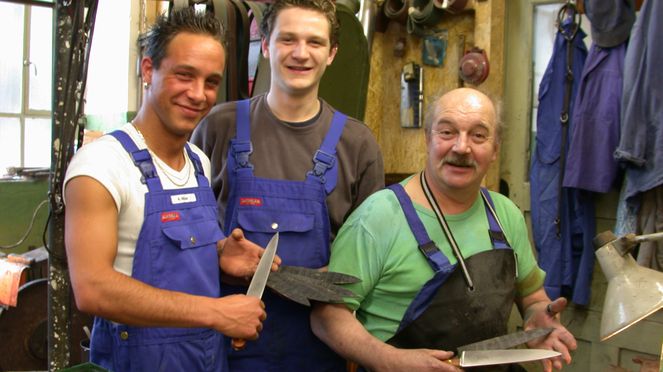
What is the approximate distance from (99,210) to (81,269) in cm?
13

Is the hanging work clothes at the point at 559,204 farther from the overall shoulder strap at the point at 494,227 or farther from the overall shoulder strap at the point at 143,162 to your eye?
the overall shoulder strap at the point at 143,162

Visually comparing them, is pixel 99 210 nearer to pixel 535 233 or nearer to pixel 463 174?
pixel 463 174

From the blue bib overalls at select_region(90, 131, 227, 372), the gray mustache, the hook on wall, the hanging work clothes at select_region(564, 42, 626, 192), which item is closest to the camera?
the blue bib overalls at select_region(90, 131, 227, 372)

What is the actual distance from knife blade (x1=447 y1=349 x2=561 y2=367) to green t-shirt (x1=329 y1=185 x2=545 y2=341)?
0.84 feet

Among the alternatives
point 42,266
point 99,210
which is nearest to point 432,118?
point 99,210

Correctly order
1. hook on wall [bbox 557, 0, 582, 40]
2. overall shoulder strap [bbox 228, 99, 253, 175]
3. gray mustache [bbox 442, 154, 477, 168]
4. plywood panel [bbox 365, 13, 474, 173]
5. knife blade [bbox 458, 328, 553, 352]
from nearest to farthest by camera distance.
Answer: knife blade [bbox 458, 328, 553, 352] < gray mustache [bbox 442, 154, 477, 168] < overall shoulder strap [bbox 228, 99, 253, 175] < hook on wall [bbox 557, 0, 582, 40] < plywood panel [bbox 365, 13, 474, 173]

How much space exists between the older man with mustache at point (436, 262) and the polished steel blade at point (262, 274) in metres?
0.23

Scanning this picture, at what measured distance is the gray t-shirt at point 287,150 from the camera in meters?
2.04

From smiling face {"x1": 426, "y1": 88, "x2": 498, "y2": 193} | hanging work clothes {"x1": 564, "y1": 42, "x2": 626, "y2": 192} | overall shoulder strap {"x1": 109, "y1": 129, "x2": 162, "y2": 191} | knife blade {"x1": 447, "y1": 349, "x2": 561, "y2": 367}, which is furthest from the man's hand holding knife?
hanging work clothes {"x1": 564, "y1": 42, "x2": 626, "y2": 192}

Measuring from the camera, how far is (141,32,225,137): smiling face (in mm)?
1674

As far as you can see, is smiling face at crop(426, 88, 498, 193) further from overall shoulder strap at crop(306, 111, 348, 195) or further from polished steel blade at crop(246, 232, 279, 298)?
polished steel blade at crop(246, 232, 279, 298)

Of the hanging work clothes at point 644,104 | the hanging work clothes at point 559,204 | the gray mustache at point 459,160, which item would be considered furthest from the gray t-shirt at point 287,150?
the hanging work clothes at point 559,204

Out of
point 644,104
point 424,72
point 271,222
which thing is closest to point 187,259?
point 271,222

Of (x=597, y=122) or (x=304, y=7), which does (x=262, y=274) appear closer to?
(x=304, y=7)
